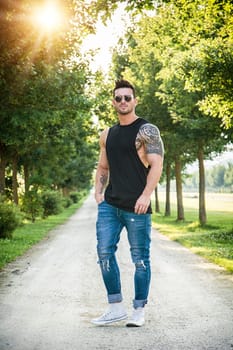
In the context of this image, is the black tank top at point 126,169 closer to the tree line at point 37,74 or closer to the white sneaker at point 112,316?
the white sneaker at point 112,316

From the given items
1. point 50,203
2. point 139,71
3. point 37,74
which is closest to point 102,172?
point 37,74

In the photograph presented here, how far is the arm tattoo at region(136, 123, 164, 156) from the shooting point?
5.29 m

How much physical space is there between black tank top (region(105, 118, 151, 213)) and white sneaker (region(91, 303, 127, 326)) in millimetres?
1125

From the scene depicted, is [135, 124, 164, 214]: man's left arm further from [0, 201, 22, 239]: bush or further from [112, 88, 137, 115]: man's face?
[0, 201, 22, 239]: bush

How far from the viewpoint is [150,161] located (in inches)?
209

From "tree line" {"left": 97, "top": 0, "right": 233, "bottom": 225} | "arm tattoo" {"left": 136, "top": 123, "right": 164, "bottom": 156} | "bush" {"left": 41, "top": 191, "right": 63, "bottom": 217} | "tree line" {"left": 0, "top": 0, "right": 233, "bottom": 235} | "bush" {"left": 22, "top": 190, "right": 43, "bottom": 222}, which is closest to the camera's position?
"arm tattoo" {"left": 136, "top": 123, "right": 164, "bottom": 156}

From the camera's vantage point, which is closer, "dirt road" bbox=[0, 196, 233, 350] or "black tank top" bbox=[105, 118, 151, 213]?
"dirt road" bbox=[0, 196, 233, 350]

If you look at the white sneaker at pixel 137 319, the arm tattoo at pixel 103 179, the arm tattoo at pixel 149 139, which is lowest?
the white sneaker at pixel 137 319

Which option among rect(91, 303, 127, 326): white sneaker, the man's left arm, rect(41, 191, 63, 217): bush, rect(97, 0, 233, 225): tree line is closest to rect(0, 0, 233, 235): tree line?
rect(97, 0, 233, 225): tree line

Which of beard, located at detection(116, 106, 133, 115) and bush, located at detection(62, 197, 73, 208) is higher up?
beard, located at detection(116, 106, 133, 115)

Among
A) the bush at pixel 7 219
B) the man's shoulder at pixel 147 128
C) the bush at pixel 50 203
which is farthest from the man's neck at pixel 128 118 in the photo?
the bush at pixel 50 203

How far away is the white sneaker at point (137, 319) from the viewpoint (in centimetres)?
530

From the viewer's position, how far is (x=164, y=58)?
18.6 metres

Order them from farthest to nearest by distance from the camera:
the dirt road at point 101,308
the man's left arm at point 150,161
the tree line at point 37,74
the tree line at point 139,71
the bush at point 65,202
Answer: the bush at point 65,202 → the tree line at point 139,71 → the tree line at point 37,74 → the man's left arm at point 150,161 → the dirt road at point 101,308
